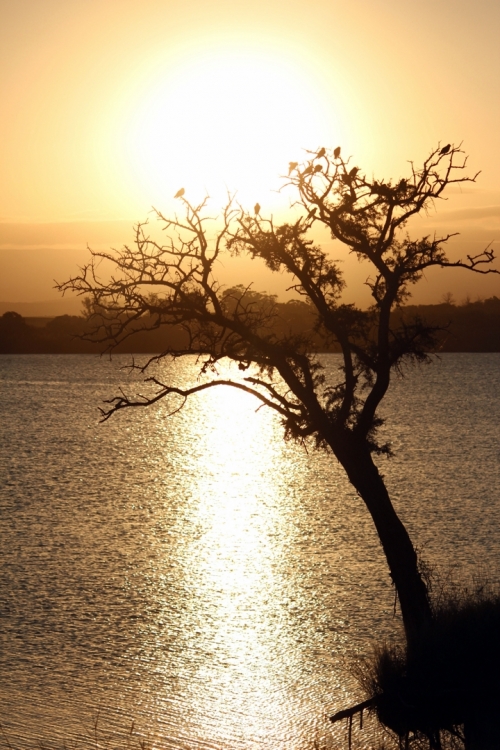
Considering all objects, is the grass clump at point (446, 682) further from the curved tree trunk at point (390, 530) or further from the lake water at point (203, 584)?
the lake water at point (203, 584)

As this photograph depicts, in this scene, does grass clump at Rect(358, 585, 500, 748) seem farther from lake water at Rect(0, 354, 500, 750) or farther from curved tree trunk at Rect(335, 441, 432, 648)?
lake water at Rect(0, 354, 500, 750)

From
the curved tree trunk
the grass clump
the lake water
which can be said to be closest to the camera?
the grass clump

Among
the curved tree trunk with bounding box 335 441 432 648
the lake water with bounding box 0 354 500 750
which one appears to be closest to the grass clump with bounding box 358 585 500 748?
the curved tree trunk with bounding box 335 441 432 648

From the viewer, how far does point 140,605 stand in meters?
26.9

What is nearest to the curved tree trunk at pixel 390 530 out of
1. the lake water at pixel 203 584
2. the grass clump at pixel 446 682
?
the lake water at pixel 203 584

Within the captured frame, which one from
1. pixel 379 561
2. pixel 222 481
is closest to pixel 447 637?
pixel 379 561

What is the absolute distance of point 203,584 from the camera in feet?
97.6

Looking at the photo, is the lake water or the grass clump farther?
the lake water

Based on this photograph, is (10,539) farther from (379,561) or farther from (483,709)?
(483,709)

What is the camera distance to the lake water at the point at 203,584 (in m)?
19.2

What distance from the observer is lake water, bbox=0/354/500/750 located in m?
19.2

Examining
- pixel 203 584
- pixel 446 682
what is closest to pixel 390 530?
pixel 446 682

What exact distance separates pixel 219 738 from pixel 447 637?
7456 millimetres

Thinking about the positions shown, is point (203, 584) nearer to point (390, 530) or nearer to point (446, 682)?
point (390, 530)
